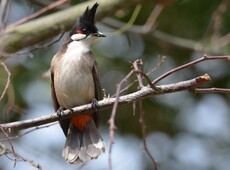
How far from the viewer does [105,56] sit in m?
6.27

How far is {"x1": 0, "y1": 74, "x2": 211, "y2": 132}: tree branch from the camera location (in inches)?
123

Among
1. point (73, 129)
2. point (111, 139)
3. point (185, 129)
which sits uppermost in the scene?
point (111, 139)

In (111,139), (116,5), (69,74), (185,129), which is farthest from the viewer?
(185,129)

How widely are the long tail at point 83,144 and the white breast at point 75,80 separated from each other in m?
0.21

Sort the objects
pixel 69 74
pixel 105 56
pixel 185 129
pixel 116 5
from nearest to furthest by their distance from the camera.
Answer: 1. pixel 69 74
2. pixel 116 5
3. pixel 105 56
4. pixel 185 129

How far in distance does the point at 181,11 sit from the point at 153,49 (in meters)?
0.49

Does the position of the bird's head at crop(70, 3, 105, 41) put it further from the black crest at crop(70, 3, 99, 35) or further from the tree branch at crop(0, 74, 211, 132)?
the tree branch at crop(0, 74, 211, 132)

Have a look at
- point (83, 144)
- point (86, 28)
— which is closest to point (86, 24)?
point (86, 28)

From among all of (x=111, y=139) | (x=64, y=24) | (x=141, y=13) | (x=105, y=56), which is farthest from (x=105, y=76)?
(x=111, y=139)

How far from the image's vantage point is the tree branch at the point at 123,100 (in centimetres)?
313

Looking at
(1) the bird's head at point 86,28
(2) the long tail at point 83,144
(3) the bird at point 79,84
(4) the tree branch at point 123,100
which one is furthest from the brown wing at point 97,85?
(4) the tree branch at point 123,100

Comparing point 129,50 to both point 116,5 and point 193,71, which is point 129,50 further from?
point 116,5

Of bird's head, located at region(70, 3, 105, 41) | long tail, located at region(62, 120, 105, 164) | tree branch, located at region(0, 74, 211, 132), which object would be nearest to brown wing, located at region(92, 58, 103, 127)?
long tail, located at region(62, 120, 105, 164)

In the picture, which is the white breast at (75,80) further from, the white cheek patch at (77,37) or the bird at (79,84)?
the white cheek patch at (77,37)
